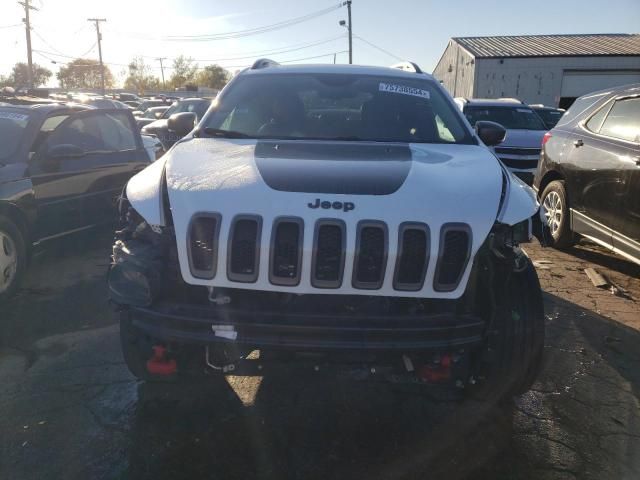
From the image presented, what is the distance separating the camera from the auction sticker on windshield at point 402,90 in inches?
158

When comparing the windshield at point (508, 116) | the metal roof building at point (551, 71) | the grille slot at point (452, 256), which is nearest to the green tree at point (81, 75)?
the metal roof building at point (551, 71)

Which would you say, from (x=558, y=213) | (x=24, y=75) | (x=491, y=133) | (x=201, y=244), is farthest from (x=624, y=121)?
(x=24, y=75)

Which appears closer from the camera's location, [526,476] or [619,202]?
[526,476]

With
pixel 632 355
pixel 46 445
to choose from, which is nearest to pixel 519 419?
pixel 632 355

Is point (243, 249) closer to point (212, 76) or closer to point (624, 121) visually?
point (624, 121)

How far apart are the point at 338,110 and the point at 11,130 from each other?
3.39 m

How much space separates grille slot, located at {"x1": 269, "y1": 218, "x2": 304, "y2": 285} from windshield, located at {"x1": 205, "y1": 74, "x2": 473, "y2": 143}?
1338 mm

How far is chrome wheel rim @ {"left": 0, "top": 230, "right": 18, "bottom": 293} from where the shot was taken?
15.1ft

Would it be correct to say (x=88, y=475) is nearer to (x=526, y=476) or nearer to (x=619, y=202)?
(x=526, y=476)

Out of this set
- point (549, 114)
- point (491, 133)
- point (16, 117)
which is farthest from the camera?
point (549, 114)

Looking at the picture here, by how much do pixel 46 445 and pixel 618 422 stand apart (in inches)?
123

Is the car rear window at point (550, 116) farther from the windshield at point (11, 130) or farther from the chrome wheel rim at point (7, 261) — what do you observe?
the chrome wheel rim at point (7, 261)

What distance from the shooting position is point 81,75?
82812mm

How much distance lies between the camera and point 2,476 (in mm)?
2559
